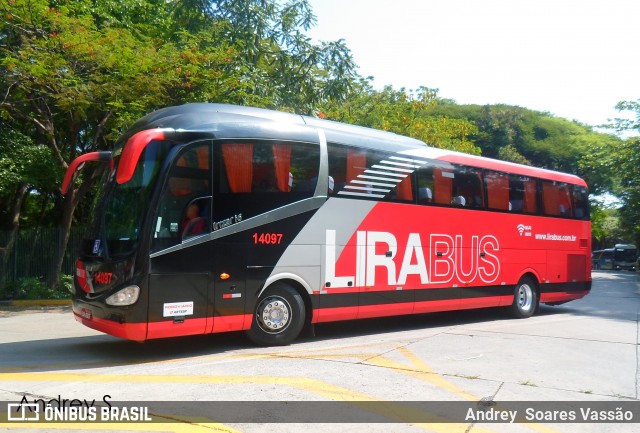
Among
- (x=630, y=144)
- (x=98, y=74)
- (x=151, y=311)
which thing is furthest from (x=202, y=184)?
(x=630, y=144)

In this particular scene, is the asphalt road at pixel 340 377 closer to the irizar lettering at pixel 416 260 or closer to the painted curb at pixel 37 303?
the irizar lettering at pixel 416 260

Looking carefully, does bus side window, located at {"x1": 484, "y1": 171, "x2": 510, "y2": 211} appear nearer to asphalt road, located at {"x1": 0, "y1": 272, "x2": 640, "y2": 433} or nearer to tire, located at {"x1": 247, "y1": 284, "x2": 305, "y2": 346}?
asphalt road, located at {"x1": 0, "y1": 272, "x2": 640, "y2": 433}

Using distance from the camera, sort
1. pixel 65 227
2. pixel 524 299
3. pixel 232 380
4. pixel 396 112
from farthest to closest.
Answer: pixel 396 112 < pixel 65 227 < pixel 524 299 < pixel 232 380

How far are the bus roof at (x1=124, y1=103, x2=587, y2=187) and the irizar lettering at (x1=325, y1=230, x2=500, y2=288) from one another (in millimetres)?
1597

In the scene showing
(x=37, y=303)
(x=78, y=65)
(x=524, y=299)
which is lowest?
(x=37, y=303)

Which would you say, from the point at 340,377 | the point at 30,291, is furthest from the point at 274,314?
the point at 30,291

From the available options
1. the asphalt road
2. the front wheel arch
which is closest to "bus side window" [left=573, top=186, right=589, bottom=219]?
the front wheel arch

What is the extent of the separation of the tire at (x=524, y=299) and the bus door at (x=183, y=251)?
328 inches

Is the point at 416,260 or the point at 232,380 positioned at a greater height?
the point at 416,260

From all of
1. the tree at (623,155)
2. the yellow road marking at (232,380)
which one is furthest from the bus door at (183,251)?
the tree at (623,155)

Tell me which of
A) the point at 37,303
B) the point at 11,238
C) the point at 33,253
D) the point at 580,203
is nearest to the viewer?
the point at 580,203

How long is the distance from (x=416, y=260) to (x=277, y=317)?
333 centimetres

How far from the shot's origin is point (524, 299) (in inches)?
577

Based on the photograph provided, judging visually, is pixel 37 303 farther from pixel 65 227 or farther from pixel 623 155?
pixel 623 155
